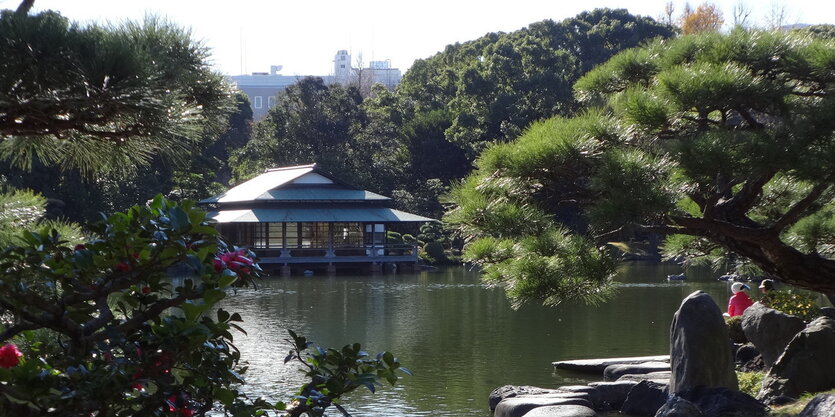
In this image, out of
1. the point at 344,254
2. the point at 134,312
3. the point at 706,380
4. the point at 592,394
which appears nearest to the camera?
the point at 134,312

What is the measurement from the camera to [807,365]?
711 centimetres

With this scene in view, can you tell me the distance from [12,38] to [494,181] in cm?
345

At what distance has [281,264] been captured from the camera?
3017 centimetres

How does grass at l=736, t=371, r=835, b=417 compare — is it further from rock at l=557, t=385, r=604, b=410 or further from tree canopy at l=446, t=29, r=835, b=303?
tree canopy at l=446, t=29, r=835, b=303

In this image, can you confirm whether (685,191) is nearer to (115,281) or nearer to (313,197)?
(115,281)

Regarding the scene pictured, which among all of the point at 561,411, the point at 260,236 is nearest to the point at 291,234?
the point at 260,236

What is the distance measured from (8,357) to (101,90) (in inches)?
32.3

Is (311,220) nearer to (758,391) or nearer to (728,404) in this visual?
(758,391)

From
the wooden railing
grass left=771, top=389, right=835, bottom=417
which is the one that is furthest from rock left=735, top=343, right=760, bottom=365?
the wooden railing

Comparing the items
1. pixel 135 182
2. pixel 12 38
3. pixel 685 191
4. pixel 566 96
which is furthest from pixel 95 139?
pixel 566 96

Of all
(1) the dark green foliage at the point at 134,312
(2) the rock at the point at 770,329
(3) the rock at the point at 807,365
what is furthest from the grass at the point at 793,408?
(1) the dark green foliage at the point at 134,312

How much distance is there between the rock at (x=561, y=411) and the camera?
706 centimetres

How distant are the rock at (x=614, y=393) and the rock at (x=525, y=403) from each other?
1.25 ft

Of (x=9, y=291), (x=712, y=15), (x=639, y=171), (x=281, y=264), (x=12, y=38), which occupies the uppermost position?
(x=712, y=15)
